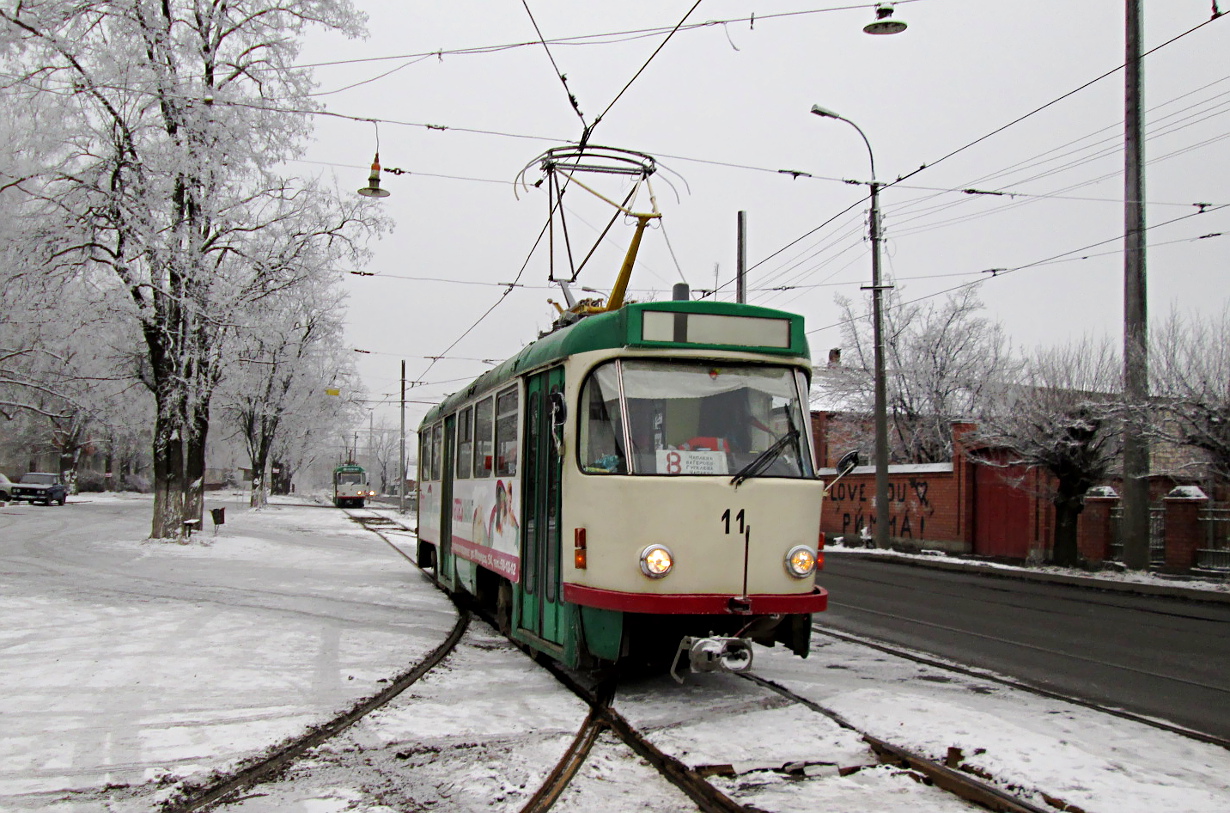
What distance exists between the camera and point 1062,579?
1930 cm

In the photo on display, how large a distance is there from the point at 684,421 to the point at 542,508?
1.66 m

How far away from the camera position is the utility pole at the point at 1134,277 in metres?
18.6

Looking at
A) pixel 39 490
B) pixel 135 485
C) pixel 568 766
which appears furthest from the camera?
pixel 135 485

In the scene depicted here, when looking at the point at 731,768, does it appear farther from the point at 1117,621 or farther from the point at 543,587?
the point at 1117,621

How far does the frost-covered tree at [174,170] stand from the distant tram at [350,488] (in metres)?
40.9

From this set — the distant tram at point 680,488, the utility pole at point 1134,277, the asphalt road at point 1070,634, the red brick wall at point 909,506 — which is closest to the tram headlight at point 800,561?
the distant tram at point 680,488

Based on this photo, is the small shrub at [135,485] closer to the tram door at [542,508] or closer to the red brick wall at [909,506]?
the red brick wall at [909,506]

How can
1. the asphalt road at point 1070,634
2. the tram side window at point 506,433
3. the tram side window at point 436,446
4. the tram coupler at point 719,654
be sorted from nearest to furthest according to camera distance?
the tram coupler at point 719,654, the asphalt road at point 1070,634, the tram side window at point 506,433, the tram side window at point 436,446

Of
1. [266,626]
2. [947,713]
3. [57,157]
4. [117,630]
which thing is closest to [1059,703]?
[947,713]

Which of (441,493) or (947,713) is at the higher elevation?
(441,493)

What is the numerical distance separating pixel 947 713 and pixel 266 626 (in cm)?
736

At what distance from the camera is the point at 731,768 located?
18.7ft

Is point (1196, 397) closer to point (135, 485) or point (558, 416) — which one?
point (558, 416)

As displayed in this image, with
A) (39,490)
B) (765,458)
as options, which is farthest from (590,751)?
(39,490)
